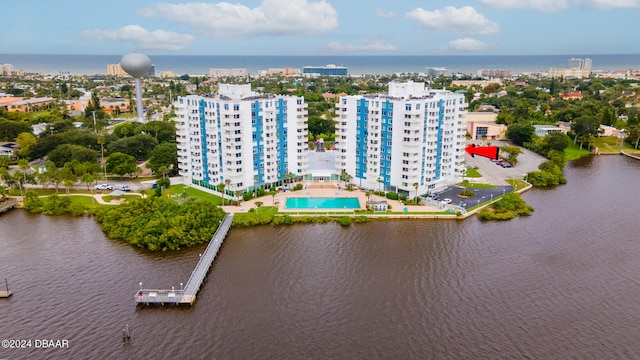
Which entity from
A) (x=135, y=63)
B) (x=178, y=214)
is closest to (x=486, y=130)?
(x=178, y=214)

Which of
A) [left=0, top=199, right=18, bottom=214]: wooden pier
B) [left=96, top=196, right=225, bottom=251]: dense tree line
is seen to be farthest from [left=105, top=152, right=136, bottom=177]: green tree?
[left=96, top=196, right=225, bottom=251]: dense tree line

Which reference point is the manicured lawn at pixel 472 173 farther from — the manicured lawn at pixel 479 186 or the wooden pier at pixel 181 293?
the wooden pier at pixel 181 293

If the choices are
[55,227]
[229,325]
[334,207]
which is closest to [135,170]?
[55,227]

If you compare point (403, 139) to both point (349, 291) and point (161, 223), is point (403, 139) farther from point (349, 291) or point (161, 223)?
point (161, 223)

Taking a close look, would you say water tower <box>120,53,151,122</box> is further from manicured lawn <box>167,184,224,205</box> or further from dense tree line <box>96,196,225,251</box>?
dense tree line <box>96,196,225,251</box>

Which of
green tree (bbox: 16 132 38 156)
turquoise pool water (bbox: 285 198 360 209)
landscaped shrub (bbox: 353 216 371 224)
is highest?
green tree (bbox: 16 132 38 156)

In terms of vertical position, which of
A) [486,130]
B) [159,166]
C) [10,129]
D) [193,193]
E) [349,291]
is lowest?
[349,291]
